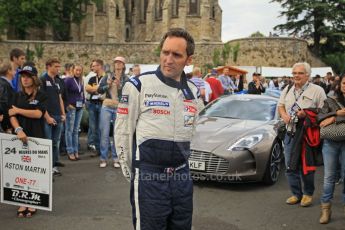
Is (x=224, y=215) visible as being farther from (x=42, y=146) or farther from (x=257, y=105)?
(x=257, y=105)

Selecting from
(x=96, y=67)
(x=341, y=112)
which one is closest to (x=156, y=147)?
(x=341, y=112)

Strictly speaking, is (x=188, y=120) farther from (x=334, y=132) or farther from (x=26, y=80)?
(x=26, y=80)

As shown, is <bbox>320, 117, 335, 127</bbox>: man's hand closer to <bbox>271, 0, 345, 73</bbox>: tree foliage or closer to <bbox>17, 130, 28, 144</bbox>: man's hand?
<bbox>17, 130, 28, 144</bbox>: man's hand

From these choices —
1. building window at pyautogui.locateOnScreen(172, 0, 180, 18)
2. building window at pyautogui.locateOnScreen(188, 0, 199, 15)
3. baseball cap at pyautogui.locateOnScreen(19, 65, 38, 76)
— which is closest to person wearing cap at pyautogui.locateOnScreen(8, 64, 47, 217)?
baseball cap at pyautogui.locateOnScreen(19, 65, 38, 76)

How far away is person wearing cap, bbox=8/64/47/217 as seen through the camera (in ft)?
19.0

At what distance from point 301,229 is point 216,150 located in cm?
200

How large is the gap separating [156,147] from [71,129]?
6.70 meters

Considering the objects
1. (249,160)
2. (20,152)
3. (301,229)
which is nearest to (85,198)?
(20,152)

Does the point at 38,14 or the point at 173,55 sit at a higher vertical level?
the point at 38,14

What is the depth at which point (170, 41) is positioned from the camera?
3.07m

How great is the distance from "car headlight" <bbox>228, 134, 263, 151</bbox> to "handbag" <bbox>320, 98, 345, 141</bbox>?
164 cm

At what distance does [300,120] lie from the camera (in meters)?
6.36

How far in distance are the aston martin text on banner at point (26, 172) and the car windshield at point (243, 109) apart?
4.05 m

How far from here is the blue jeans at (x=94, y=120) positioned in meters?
9.80
